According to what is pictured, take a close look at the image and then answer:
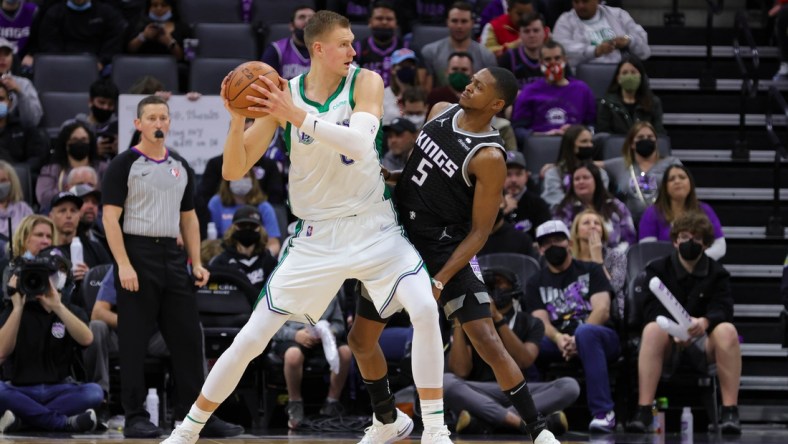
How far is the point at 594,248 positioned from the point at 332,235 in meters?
4.62

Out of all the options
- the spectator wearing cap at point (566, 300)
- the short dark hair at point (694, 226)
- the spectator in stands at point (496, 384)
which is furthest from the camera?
the short dark hair at point (694, 226)

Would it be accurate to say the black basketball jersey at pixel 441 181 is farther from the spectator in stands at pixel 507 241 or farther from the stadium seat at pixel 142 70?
the stadium seat at pixel 142 70

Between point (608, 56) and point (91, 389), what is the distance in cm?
674

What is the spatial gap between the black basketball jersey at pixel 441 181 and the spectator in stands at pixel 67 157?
5.44 m

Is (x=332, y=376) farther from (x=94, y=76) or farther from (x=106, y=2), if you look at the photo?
(x=106, y=2)

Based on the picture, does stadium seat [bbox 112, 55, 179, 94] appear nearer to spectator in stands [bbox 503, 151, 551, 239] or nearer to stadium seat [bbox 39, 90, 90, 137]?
stadium seat [bbox 39, 90, 90, 137]

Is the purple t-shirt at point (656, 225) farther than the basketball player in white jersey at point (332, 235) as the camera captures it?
Yes

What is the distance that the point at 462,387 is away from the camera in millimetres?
9664

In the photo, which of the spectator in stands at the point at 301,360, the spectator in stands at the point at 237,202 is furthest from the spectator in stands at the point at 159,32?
the spectator in stands at the point at 301,360

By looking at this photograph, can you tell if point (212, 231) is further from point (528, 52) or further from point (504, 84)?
point (504, 84)

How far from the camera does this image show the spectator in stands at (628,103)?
13.0 metres

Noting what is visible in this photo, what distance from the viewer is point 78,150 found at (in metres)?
11.9

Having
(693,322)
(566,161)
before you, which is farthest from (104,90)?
(693,322)

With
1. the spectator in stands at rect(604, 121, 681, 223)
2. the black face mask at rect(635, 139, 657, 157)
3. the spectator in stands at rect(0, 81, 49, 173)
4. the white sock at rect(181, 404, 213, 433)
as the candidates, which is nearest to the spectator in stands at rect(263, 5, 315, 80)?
the spectator in stands at rect(0, 81, 49, 173)
